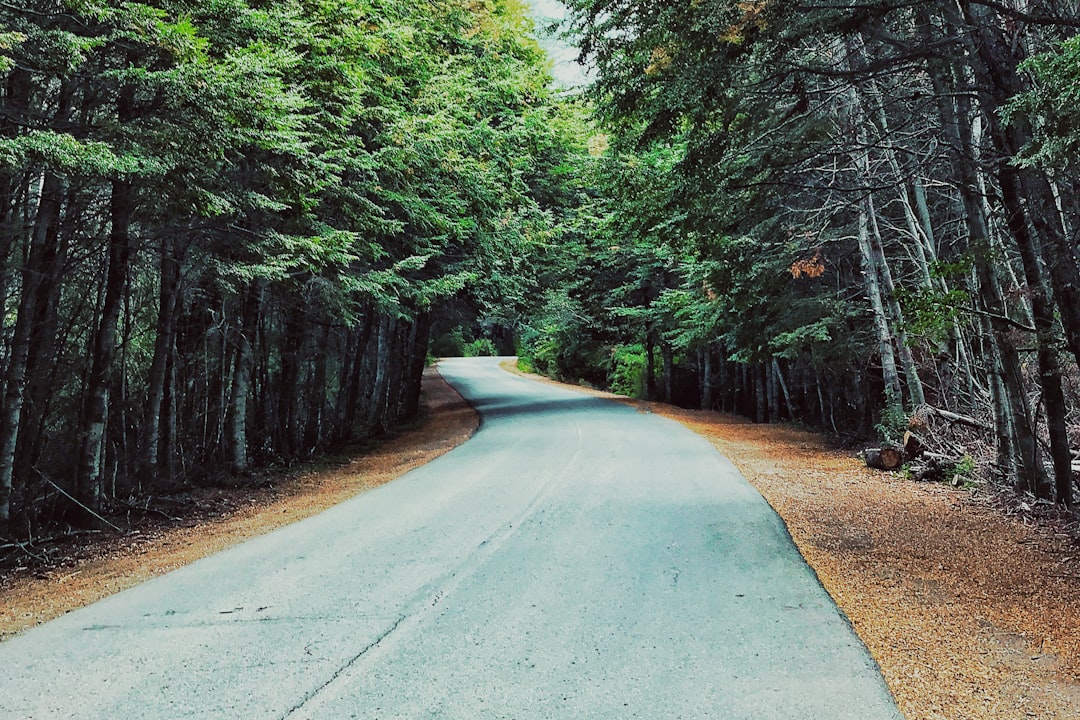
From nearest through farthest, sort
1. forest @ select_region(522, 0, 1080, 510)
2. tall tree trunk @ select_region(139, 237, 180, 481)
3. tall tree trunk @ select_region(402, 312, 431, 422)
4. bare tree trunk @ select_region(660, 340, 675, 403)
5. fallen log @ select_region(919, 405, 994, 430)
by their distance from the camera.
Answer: forest @ select_region(522, 0, 1080, 510)
tall tree trunk @ select_region(139, 237, 180, 481)
fallen log @ select_region(919, 405, 994, 430)
tall tree trunk @ select_region(402, 312, 431, 422)
bare tree trunk @ select_region(660, 340, 675, 403)

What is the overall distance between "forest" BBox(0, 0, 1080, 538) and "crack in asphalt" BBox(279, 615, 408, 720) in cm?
400

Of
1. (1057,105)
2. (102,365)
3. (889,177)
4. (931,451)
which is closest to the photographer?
(1057,105)

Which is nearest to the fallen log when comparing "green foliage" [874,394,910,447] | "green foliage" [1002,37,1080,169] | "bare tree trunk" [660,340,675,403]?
"green foliage" [874,394,910,447]

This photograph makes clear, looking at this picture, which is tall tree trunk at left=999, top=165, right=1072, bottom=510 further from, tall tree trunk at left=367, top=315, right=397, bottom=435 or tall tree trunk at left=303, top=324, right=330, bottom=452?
tall tree trunk at left=367, top=315, right=397, bottom=435

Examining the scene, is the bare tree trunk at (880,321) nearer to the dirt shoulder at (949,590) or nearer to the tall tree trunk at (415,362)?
the dirt shoulder at (949,590)

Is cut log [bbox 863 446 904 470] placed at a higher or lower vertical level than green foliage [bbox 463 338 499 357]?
lower

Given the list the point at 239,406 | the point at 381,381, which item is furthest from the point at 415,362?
the point at 239,406

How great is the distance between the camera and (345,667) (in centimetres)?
380

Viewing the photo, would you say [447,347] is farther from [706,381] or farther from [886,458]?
[886,458]

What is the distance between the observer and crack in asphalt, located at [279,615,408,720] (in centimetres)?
336

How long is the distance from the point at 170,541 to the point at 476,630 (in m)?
4.80

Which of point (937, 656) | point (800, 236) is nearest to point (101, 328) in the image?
point (937, 656)

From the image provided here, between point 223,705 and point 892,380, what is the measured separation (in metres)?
12.3

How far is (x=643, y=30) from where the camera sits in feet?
20.6
